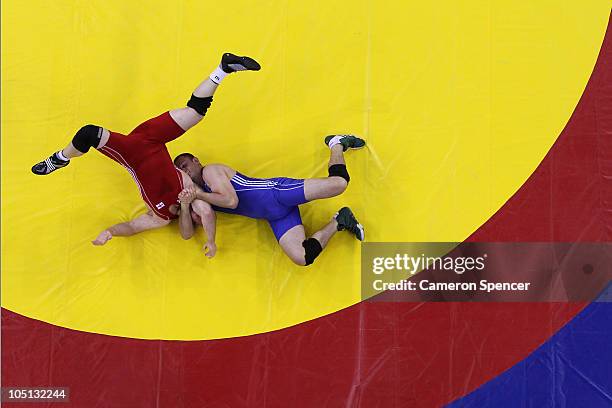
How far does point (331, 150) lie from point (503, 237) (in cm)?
109

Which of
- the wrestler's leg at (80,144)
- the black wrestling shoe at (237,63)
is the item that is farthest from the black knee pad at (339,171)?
the wrestler's leg at (80,144)

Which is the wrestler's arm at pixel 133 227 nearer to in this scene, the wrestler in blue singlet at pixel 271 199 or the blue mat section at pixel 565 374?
the wrestler in blue singlet at pixel 271 199

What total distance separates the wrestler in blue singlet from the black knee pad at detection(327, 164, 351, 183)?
17 cm

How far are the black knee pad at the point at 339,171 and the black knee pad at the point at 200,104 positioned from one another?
756 mm

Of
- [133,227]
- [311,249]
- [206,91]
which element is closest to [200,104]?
[206,91]

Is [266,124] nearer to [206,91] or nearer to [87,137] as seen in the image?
[206,91]

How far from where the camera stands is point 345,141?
3248 millimetres

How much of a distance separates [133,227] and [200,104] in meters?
0.81

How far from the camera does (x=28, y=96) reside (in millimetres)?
3479

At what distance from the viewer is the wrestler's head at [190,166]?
126 inches

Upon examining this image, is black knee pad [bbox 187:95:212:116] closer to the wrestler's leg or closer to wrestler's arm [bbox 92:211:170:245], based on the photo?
the wrestler's leg

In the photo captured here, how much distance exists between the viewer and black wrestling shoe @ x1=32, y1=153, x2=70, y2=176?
3143mm

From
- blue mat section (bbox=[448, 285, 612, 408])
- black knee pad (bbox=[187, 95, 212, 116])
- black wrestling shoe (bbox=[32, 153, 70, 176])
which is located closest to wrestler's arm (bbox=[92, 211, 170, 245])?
black wrestling shoe (bbox=[32, 153, 70, 176])

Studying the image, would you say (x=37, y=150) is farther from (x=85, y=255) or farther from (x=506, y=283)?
(x=506, y=283)
